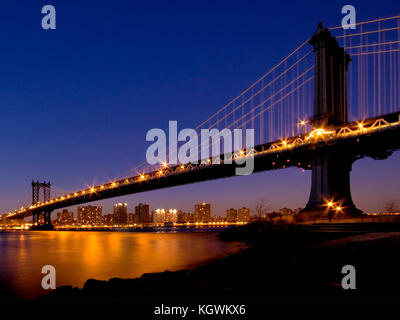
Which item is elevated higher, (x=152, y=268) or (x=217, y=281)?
(x=217, y=281)

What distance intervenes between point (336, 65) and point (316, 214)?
1499 cm

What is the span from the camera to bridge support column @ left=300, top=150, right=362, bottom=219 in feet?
89.0

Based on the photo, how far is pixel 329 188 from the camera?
27656 mm

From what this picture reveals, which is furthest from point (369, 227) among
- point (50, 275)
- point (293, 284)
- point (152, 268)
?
point (50, 275)

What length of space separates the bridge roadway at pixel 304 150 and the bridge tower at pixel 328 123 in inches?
30.2

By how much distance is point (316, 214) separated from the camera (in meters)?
26.9

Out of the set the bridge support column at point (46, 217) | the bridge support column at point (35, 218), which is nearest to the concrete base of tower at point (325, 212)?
the bridge support column at point (46, 217)

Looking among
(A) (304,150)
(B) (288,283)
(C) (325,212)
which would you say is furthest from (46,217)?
(B) (288,283)

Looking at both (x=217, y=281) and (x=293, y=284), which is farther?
(x=217, y=281)

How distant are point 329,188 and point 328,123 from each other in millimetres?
5766

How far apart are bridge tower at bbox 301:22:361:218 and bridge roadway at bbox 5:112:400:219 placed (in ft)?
2.52
